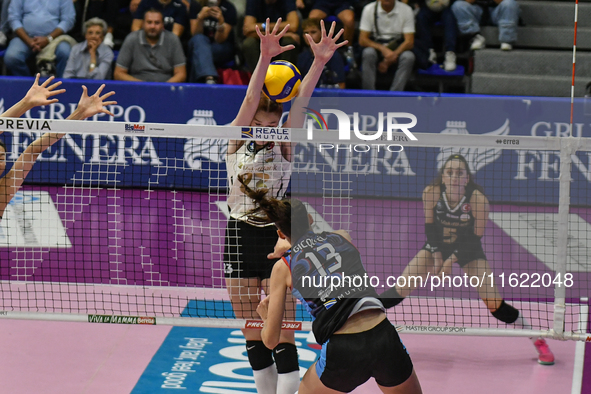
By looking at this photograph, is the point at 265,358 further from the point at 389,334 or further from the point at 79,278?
the point at 79,278

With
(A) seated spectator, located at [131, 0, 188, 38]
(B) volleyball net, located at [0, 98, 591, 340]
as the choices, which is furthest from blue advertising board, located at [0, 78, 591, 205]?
(A) seated spectator, located at [131, 0, 188, 38]

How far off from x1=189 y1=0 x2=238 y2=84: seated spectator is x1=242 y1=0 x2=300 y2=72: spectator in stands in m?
0.32

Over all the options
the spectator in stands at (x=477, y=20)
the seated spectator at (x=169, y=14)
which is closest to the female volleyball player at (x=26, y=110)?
the seated spectator at (x=169, y=14)

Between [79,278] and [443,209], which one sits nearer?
[443,209]

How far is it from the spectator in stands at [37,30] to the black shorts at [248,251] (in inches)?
334

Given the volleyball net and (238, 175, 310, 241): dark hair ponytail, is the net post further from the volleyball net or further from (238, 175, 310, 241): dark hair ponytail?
(238, 175, 310, 241): dark hair ponytail

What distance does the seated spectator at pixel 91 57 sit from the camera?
469 inches

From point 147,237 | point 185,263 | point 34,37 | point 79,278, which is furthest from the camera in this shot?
point 34,37

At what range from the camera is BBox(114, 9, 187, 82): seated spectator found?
11.9m

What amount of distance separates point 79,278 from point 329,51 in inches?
164

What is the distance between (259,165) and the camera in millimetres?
4902

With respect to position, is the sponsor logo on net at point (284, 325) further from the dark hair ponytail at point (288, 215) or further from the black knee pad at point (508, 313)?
the black knee pad at point (508, 313)

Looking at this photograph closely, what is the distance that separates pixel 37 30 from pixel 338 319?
1051 centimetres

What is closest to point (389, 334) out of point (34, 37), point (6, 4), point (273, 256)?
point (273, 256)
